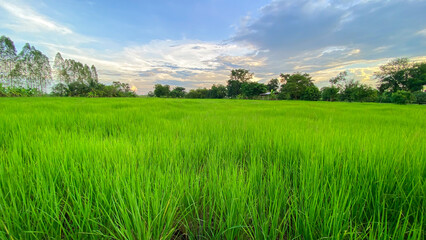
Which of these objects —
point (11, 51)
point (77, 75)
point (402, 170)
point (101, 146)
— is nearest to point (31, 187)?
point (101, 146)

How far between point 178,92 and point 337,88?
50051 mm

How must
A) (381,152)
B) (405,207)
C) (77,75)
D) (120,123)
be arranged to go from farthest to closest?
1. (77,75)
2. (120,123)
3. (381,152)
4. (405,207)

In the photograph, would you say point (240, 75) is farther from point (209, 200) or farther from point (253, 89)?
point (209, 200)

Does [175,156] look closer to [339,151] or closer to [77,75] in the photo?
[339,151]

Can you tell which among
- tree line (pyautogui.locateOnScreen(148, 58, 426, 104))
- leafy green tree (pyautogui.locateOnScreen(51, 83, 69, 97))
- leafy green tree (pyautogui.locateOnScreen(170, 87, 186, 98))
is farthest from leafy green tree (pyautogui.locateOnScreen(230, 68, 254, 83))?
leafy green tree (pyautogui.locateOnScreen(51, 83, 69, 97))

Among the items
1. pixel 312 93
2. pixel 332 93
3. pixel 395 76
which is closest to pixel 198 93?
pixel 312 93

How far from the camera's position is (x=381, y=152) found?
94 cm

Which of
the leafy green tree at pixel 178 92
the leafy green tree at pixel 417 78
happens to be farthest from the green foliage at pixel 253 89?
the leafy green tree at pixel 417 78

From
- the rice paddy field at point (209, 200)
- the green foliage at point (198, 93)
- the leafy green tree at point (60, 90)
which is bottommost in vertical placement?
the rice paddy field at point (209, 200)

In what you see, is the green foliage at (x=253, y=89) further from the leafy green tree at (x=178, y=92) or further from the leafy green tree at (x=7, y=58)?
the leafy green tree at (x=7, y=58)

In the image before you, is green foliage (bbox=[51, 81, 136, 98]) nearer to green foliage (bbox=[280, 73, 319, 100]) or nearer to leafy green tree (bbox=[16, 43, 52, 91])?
leafy green tree (bbox=[16, 43, 52, 91])

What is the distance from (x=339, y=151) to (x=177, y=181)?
100 centimetres

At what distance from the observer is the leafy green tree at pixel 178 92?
6114cm

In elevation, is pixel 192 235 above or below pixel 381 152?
below
